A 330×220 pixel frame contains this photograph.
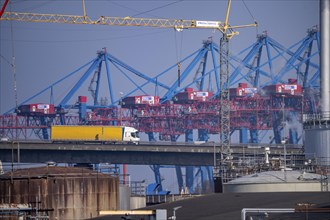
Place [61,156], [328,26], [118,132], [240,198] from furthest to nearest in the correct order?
[118,132] < [61,156] < [328,26] < [240,198]

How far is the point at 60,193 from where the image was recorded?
1999 inches

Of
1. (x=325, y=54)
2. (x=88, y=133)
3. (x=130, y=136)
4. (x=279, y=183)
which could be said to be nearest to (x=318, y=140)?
(x=325, y=54)

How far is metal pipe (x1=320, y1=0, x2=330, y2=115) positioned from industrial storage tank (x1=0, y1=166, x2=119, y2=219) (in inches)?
2026

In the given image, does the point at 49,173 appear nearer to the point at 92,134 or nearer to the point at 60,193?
the point at 60,193

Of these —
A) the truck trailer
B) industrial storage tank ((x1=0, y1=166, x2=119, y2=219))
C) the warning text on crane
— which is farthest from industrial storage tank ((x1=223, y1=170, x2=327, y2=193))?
the truck trailer

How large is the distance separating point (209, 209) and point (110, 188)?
47.6 feet

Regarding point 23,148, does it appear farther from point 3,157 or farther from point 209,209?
point 209,209

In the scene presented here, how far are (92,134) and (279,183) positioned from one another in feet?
345

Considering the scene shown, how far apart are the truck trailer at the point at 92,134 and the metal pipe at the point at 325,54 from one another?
2349 inches

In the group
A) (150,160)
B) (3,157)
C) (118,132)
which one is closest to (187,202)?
(3,157)

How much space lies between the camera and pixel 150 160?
145250 mm

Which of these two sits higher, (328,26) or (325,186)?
(328,26)

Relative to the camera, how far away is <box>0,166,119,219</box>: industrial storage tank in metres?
50.4

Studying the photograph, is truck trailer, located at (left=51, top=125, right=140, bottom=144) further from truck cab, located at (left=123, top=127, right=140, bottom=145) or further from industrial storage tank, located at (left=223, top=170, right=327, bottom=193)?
industrial storage tank, located at (left=223, top=170, right=327, bottom=193)
